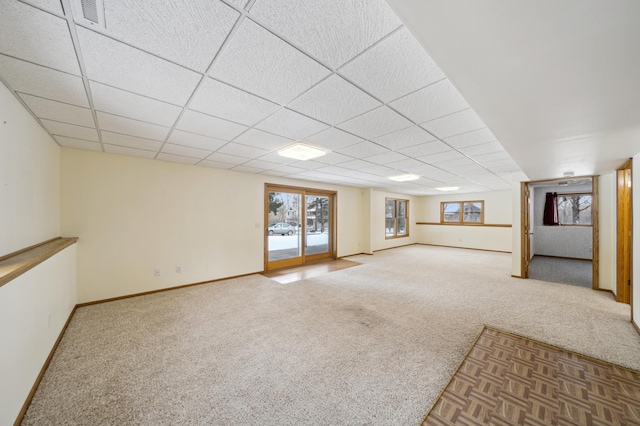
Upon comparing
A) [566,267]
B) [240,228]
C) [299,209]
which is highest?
[299,209]

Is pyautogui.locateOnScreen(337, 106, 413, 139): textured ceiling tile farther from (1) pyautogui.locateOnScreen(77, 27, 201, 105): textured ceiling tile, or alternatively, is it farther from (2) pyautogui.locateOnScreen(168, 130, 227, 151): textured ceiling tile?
(2) pyautogui.locateOnScreen(168, 130, 227, 151): textured ceiling tile

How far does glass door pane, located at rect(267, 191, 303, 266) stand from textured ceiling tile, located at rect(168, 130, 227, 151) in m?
2.51

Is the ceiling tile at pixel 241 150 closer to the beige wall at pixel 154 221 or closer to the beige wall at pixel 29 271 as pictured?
the beige wall at pixel 154 221

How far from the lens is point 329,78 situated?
1662 mm

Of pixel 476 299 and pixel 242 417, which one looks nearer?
pixel 242 417

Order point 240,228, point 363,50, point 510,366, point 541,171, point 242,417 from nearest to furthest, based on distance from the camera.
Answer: point 363,50, point 242,417, point 510,366, point 541,171, point 240,228

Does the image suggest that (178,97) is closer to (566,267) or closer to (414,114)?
(414,114)

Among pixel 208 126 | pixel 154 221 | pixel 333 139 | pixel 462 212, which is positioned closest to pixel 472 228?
pixel 462 212

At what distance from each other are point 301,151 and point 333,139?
0.60 meters

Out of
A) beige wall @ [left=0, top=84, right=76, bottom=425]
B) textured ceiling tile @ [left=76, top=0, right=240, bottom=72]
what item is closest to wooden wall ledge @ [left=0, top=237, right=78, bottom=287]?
beige wall @ [left=0, top=84, right=76, bottom=425]

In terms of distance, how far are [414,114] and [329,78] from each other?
3.31 ft

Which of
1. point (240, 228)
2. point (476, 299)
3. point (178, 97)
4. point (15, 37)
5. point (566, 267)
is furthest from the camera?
point (566, 267)

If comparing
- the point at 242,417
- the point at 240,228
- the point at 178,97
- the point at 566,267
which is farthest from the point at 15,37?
the point at 566,267

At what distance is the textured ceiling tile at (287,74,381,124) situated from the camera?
176cm
